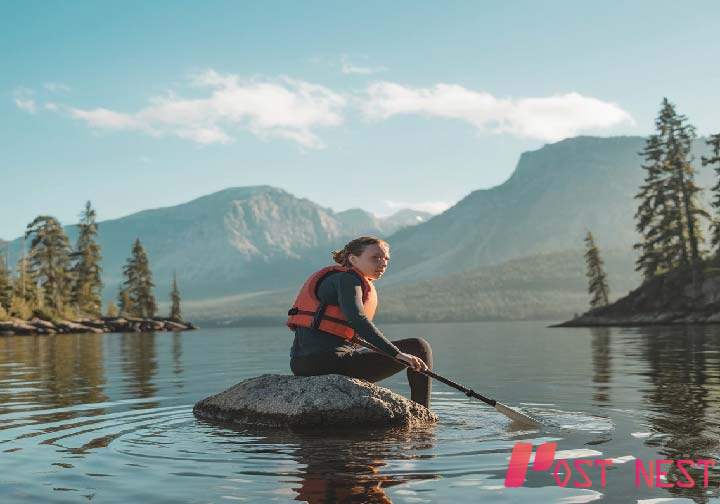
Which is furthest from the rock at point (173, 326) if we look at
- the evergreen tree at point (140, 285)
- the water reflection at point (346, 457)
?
the water reflection at point (346, 457)

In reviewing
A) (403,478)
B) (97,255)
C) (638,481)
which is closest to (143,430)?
(403,478)

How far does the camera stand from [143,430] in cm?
1030

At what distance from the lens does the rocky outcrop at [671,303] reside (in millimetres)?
67750

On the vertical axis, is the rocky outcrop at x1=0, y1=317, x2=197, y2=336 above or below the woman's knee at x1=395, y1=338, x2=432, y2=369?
below

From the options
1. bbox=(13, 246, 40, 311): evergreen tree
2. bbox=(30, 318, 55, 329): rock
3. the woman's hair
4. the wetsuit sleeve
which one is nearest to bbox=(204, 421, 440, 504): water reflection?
the wetsuit sleeve

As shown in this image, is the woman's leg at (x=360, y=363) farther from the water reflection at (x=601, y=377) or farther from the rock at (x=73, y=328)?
the rock at (x=73, y=328)

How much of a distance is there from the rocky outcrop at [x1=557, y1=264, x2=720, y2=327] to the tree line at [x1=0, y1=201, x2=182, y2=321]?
62.2 metres

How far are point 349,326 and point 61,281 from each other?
99.2 metres

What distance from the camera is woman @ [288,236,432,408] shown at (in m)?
9.58

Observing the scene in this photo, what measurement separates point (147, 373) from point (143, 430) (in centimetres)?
1411

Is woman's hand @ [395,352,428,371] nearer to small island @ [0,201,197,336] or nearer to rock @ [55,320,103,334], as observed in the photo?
small island @ [0,201,197,336]

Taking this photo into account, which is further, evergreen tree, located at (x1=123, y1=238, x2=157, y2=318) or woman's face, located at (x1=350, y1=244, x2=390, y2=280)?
evergreen tree, located at (x1=123, y1=238, x2=157, y2=318)

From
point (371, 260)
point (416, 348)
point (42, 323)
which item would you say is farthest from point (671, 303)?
point (371, 260)

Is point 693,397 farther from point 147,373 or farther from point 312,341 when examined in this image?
point 147,373
